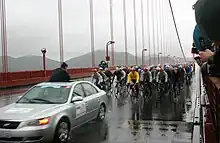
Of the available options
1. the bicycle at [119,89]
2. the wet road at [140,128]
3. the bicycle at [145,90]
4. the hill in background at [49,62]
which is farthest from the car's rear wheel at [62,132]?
→ the hill in background at [49,62]

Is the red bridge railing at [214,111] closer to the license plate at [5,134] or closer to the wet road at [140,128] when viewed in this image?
the wet road at [140,128]

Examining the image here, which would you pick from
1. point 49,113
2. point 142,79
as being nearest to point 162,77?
point 142,79

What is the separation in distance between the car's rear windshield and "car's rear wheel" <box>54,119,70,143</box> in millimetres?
662

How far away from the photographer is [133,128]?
8609 mm

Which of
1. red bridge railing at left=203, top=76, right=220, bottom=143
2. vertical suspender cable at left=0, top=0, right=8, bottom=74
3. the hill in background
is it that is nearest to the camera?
red bridge railing at left=203, top=76, right=220, bottom=143

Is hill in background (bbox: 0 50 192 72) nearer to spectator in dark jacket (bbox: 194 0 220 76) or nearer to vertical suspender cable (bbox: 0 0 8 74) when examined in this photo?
vertical suspender cable (bbox: 0 0 8 74)

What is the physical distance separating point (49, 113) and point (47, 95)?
52.2 inches

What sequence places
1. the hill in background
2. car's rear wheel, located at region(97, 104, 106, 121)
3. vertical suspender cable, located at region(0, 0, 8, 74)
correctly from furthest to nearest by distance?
1. the hill in background
2. vertical suspender cable, located at region(0, 0, 8, 74)
3. car's rear wheel, located at region(97, 104, 106, 121)

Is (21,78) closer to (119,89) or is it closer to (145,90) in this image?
(119,89)

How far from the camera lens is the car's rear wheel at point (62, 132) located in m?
6.57

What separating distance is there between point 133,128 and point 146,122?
101 centimetres

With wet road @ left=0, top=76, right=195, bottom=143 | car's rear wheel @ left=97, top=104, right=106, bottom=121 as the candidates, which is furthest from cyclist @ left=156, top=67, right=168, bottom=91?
car's rear wheel @ left=97, top=104, right=106, bottom=121

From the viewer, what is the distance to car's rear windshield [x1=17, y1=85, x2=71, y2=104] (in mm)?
7533

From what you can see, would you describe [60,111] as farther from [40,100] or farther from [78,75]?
[78,75]
